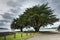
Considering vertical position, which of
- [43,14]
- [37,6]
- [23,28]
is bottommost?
[23,28]

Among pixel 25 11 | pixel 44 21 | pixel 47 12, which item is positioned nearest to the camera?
pixel 44 21

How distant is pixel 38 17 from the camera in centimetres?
2734

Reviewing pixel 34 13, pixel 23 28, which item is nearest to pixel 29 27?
pixel 23 28

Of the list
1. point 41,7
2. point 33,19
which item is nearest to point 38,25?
point 33,19

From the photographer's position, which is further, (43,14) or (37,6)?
(37,6)

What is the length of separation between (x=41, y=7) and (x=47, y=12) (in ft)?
5.15

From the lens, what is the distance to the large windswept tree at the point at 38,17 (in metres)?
27.2

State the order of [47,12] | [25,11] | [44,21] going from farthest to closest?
1. [25,11]
2. [47,12]
3. [44,21]

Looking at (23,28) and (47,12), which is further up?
(47,12)

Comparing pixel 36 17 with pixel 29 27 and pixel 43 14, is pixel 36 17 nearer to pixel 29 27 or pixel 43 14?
pixel 43 14

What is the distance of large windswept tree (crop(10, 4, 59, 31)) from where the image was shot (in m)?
27.2

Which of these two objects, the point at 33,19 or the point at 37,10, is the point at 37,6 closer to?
the point at 37,10

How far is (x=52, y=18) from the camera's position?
95.1ft

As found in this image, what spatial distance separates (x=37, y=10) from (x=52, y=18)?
3.11 metres
